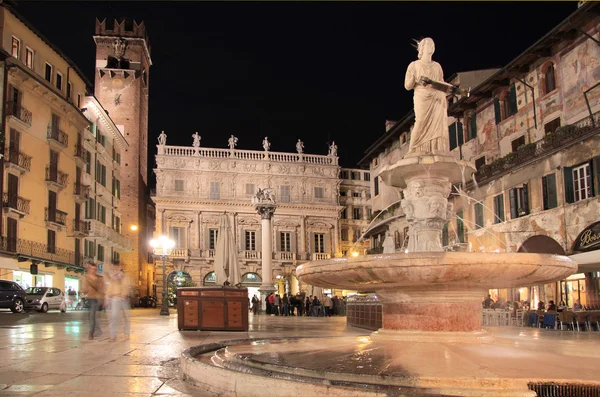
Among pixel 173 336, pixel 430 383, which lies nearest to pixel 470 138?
pixel 173 336

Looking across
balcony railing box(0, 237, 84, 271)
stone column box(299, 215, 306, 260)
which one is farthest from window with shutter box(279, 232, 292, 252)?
balcony railing box(0, 237, 84, 271)

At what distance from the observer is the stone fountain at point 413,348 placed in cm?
509

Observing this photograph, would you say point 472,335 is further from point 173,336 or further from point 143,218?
point 143,218

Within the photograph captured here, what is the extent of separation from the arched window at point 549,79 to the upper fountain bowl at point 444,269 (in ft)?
63.3

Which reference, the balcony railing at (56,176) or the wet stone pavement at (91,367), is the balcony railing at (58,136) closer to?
the balcony railing at (56,176)

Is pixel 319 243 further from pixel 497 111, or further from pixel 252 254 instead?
pixel 497 111

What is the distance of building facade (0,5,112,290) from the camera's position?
30.3m

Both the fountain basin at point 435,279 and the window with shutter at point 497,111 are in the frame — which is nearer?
the fountain basin at point 435,279

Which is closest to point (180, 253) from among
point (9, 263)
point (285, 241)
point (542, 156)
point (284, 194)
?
point (285, 241)

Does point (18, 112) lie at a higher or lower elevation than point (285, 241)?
higher

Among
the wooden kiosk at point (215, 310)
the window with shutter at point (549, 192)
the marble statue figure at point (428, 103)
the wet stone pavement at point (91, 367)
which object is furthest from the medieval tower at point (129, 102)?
the marble statue figure at point (428, 103)

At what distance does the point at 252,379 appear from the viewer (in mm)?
5398

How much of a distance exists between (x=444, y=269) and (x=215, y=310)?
362 inches

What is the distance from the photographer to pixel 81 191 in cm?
3866
